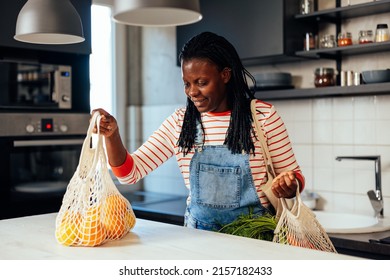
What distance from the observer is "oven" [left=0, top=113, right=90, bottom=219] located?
2.92 m

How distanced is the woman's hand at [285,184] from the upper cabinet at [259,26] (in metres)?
1.41

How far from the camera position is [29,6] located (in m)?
1.89

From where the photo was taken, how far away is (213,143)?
1.91 m

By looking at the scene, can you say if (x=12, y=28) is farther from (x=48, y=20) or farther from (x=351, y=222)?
(x=351, y=222)

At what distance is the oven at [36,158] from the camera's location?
292 centimetres

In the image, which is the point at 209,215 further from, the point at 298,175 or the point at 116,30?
the point at 116,30

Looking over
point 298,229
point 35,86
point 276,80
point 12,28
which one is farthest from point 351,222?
point 12,28

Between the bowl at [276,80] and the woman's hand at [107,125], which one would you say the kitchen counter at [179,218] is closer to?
the bowl at [276,80]

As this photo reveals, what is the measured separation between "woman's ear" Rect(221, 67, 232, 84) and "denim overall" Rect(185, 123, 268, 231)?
0.21m

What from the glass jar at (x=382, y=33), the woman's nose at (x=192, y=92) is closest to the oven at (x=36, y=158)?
the woman's nose at (x=192, y=92)

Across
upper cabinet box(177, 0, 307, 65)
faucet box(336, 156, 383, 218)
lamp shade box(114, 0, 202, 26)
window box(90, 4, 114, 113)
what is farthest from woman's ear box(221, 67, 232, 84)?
window box(90, 4, 114, 113)

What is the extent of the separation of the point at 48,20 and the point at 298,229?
3.53 feet

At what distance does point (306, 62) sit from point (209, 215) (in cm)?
152
